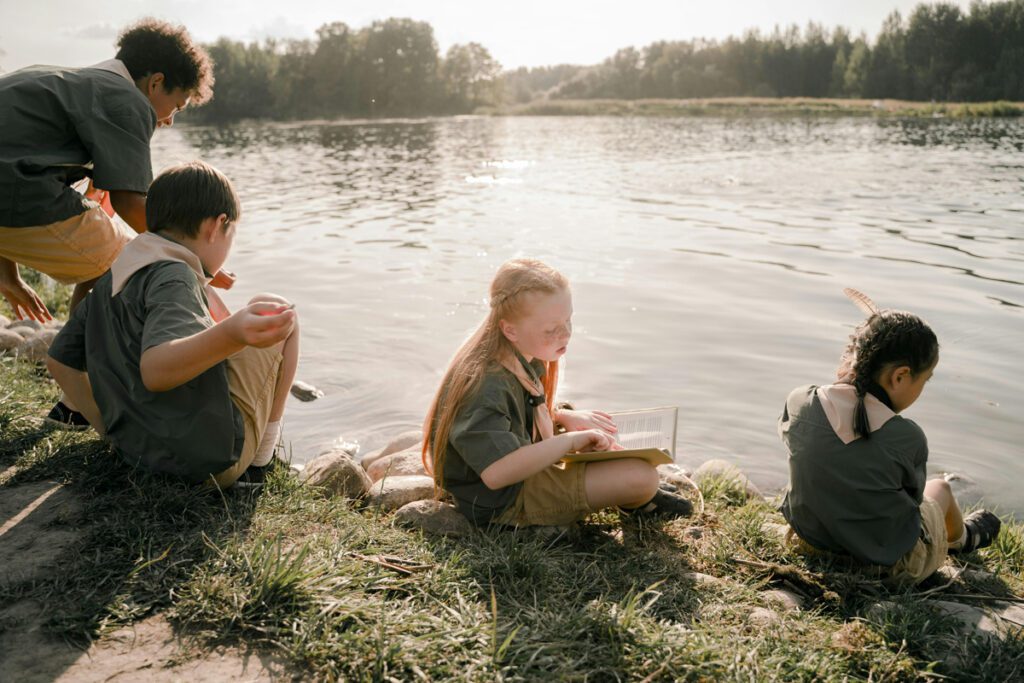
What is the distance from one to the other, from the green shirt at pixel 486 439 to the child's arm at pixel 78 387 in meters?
1.54

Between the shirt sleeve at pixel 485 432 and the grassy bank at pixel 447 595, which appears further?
the shirt sleeve at pixel 485 432

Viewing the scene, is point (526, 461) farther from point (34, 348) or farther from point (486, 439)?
point (34, 348)

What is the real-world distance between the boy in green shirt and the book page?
5.74ft

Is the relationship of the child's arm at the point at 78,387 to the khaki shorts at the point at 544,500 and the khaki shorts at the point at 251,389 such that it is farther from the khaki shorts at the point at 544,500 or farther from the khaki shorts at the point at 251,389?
the khaki shorts at the point at 544,500

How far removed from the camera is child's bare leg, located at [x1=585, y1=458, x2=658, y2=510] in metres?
3.53

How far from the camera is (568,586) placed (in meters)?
2.96

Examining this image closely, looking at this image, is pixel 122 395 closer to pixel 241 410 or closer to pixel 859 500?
pixel 241 410

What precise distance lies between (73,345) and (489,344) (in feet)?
5.90

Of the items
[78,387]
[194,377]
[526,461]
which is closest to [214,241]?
[194,377]

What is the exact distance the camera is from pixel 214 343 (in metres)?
2.66

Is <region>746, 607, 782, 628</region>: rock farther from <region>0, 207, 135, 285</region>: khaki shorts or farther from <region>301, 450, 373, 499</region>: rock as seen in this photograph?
<region>0, 207, 135, 285</region>: khaki shorts

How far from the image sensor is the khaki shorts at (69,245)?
425 centimetres

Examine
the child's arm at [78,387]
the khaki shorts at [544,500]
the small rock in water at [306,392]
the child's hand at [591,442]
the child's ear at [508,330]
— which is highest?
the child's ear at [508,330]

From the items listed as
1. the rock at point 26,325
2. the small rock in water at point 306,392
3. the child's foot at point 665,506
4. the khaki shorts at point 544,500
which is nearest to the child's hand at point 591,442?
the khaki shorts at point 544,500
